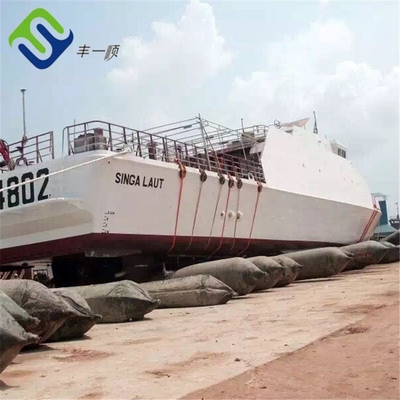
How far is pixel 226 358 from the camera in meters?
4.93

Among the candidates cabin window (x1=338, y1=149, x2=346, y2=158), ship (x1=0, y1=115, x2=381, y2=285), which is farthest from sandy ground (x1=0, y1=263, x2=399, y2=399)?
cabin window (x1=338, y1=149, x2=346, y2=158)

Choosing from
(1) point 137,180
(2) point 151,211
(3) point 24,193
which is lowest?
(2) point 151,211

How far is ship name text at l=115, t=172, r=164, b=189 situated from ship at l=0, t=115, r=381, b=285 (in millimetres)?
24

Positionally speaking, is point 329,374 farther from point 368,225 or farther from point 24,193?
point 368,225

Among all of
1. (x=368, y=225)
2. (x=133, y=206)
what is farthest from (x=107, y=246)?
(x=368, y=225)

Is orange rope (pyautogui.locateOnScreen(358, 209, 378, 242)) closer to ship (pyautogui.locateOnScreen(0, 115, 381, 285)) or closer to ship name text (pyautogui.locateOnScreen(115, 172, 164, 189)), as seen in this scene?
ship (pyautogui.locateOnScreen(0, 115, 381, 285))

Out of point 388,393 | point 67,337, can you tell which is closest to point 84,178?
point 67,337

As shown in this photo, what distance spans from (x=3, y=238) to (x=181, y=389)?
32.0 feet

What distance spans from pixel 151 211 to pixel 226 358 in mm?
8180

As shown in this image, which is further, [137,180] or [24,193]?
[137,180]

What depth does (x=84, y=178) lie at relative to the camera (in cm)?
1172

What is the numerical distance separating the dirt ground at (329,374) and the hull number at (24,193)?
8.24 metres

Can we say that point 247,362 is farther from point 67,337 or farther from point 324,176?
point 324,176

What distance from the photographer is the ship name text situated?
12111 millimetres
